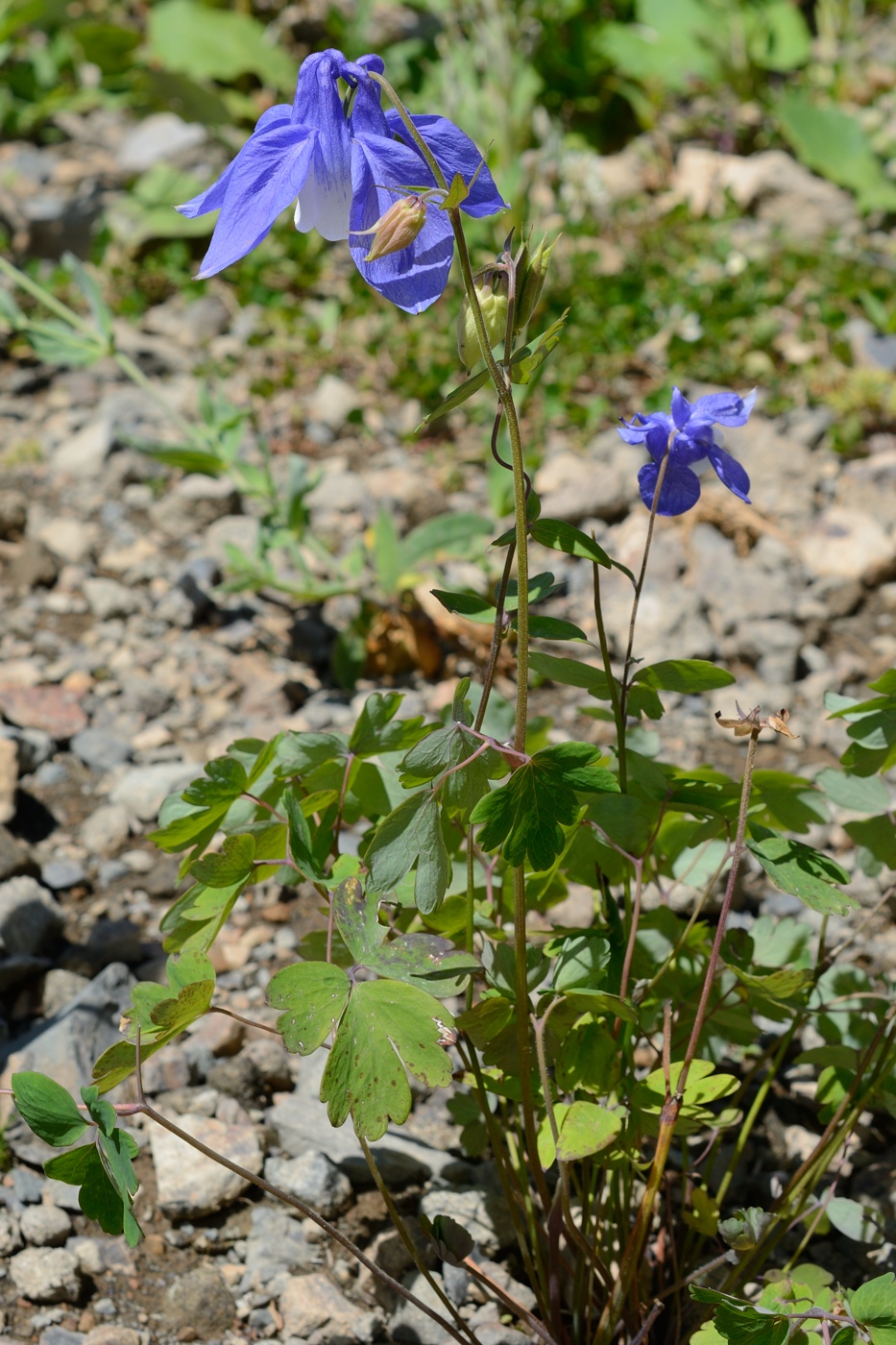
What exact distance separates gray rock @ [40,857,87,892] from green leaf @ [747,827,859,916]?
1.29 meters

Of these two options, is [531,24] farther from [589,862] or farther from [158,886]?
[589,862]

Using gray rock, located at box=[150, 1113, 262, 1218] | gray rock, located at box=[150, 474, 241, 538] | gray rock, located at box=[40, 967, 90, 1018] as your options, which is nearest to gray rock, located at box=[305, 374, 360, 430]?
gray rock, located at box=[150, 474, 241, 538]

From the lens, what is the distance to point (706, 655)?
263cm

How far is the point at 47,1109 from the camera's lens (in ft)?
3.30

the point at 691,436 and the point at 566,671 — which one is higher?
the point at 691,436

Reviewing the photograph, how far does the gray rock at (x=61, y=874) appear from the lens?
2.05 meters

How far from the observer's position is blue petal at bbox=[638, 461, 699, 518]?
1184mm

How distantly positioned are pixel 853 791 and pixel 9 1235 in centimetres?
115

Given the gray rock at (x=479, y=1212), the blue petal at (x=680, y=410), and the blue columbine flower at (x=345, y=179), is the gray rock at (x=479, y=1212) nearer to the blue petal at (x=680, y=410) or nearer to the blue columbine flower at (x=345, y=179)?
the blue petal at (x=680, y=410)

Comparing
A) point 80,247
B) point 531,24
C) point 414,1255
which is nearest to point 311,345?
point 80,247

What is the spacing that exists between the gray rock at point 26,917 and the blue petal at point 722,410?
4.38ft

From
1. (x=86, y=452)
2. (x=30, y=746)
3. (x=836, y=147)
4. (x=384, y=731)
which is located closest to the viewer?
(x=384, y=731)

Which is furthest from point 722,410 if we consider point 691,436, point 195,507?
point 195,507

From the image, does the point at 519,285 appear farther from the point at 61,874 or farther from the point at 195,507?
the point at 195,507
